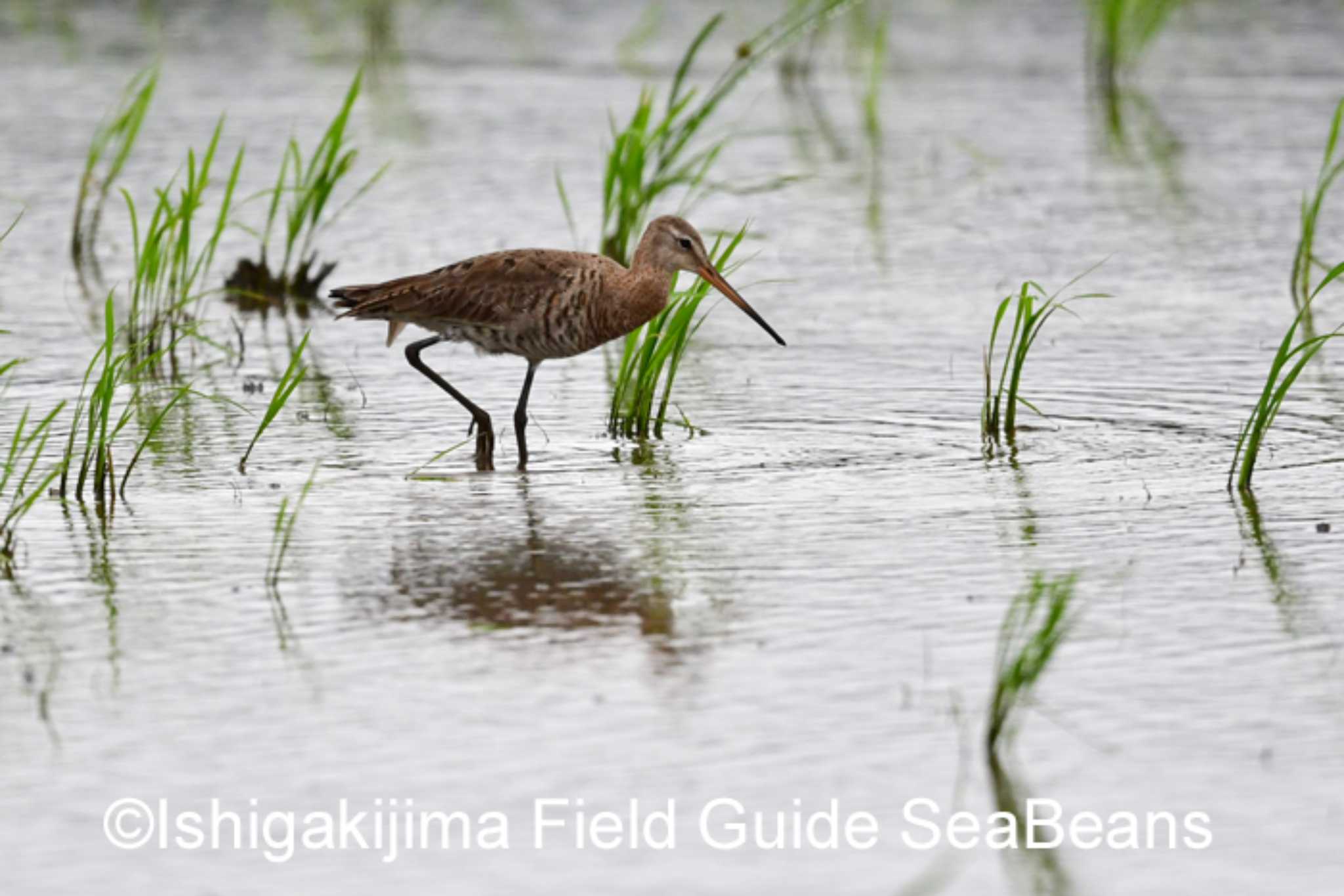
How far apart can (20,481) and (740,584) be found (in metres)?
2.20

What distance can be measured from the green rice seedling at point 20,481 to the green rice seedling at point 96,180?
1.88 meters

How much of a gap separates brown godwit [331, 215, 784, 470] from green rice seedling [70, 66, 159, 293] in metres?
1.89

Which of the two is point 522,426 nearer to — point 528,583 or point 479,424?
point 479,424

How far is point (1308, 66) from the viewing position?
1898cm

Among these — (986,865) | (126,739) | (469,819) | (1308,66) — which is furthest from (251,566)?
(1308,66)

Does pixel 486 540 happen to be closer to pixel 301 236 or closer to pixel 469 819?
pixel 469 819

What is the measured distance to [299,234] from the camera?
11117mm

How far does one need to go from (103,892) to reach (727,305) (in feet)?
24.3

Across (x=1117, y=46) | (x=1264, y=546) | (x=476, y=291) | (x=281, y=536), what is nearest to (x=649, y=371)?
(x=476, y=291)

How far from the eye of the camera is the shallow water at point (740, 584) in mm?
4824

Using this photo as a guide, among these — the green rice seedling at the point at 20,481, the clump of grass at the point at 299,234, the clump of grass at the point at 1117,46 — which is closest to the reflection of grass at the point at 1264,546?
the green rice seedling at the point at 20,481

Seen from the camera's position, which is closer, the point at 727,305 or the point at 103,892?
the point at 103,892

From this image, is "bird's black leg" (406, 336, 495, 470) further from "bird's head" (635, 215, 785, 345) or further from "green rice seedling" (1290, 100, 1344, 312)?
"green rice seedling" (1290, 100, 1344, 312)

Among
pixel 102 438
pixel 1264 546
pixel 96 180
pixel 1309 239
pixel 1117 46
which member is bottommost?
pixel 1264 546
